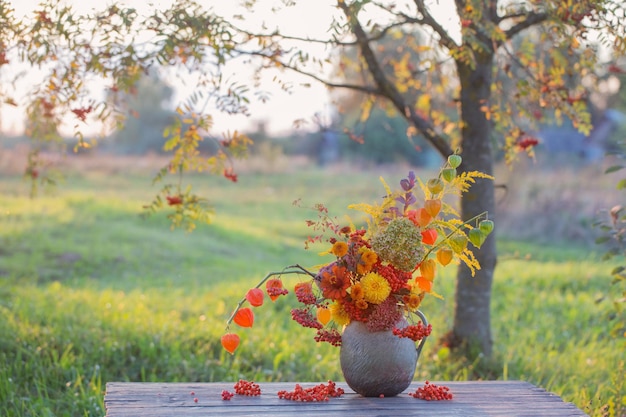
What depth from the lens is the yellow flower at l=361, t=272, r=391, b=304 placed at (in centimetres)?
236

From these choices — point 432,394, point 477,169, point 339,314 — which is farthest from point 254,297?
point 477,169

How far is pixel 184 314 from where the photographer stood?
6.04m

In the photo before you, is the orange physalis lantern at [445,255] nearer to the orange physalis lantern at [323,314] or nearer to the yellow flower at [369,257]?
Answer: the yellow flower at [369,257]

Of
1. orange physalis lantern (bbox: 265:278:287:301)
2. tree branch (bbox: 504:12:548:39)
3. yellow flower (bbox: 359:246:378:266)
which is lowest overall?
orange physalis lantern (bbox: 265:278:287:301)

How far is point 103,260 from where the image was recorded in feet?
28.2

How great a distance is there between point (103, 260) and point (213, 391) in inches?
252

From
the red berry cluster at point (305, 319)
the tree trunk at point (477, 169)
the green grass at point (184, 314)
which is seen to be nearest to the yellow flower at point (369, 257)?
the red berry cluster at point (305, 319)

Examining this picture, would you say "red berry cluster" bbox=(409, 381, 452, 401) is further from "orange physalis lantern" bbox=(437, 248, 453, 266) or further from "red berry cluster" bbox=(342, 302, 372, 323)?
"orange physalis lantern" bbox=(437, 248, 453, 266)

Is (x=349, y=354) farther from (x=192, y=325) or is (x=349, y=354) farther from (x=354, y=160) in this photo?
(x=354, y=160)

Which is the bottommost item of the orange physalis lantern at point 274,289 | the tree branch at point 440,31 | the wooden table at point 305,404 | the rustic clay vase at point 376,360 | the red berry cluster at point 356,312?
the wooden table at point 305,404

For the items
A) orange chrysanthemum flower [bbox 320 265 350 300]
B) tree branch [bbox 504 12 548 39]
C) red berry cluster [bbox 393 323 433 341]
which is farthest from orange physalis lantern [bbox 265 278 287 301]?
tree branch [bbox 504 12 548 39]

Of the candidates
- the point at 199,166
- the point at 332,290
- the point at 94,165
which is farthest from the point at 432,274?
the point at 94,165

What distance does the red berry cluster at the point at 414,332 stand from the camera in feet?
7.83

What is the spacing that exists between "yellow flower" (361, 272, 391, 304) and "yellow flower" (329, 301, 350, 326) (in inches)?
5.0
